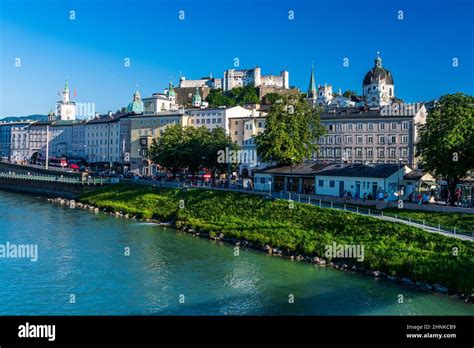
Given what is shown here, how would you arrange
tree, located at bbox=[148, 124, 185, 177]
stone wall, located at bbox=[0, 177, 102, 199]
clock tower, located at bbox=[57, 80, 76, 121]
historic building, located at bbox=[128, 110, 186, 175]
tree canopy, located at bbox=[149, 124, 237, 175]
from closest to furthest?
tree canopy, located at bbox=[149, 124, 237, 175]
tree, located at bbox=[148, 124, 185, 177]
stone wall, located at bbox=[0, 177, 102, 199]
historic building, located at bbox=[128, 110, 186, 175]
clock tower, located at bbox=[57, 80, 76, 121]

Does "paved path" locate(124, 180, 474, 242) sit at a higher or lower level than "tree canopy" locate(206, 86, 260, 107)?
lower

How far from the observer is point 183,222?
49.7m

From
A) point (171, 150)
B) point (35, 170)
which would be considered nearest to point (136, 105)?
point (35, 170)

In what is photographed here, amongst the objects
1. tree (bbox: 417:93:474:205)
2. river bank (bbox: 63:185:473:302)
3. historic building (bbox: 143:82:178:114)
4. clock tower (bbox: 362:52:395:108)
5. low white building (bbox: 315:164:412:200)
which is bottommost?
river bank (bbox: 63:185:473:302)

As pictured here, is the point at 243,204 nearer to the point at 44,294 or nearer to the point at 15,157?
the point at 44,294

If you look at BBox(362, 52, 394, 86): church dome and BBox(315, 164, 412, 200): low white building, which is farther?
BBox(362, 52, 394, 86): church dome

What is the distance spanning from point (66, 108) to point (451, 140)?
5615 inches

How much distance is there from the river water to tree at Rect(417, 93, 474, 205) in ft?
51.6

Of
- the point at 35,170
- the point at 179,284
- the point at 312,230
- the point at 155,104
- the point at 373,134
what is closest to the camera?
the point at 179,284

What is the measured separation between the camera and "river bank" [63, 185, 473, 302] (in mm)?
29625

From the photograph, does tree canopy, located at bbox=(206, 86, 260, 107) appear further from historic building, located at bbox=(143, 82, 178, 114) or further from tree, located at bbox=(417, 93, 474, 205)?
tree, located at bbox=(417, 93, 474, 205)

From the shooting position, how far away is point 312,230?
41.2 metres

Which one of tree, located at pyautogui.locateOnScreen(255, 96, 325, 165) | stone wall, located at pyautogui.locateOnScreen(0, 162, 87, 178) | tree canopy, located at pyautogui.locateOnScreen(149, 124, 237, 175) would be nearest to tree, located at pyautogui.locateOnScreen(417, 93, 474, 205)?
tree, located at pyautogui.locateOnScreen(255, 96, 325, 165)

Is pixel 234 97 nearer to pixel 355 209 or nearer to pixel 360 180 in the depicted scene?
pixel 360 180
